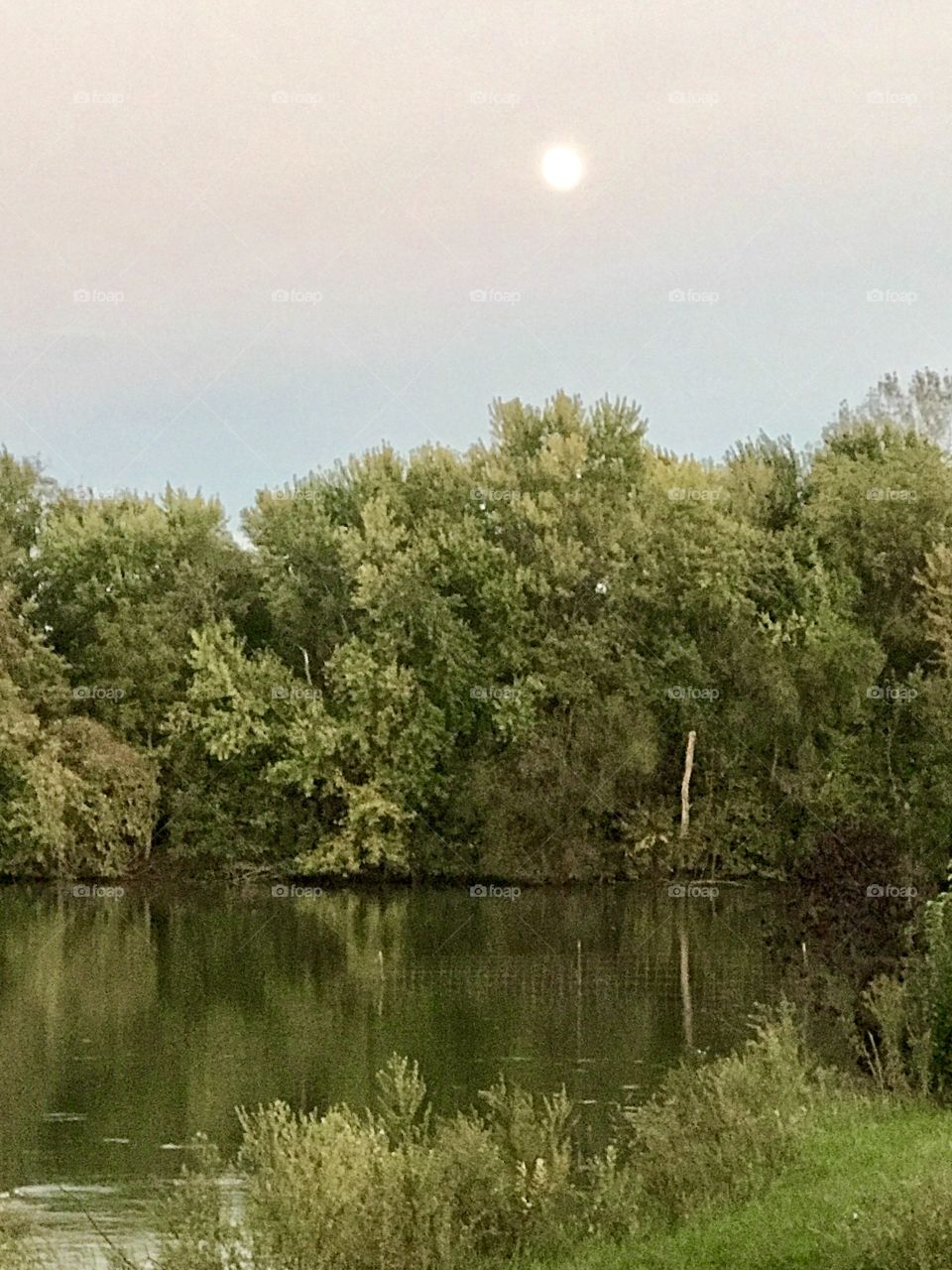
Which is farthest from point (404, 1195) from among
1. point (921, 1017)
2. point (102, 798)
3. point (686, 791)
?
point (686, 791)

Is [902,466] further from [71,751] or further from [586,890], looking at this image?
[71,751]

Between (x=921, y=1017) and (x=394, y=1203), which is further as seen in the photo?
(x=921, y=1017)

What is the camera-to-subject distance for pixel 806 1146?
12.6m

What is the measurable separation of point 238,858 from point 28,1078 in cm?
3403

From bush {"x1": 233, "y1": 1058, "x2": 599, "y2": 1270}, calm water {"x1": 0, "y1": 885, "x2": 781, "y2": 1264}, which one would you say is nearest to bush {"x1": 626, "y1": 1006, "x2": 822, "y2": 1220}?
bush {"x1": 233, "y1": 1058, "x2": 599, "y2": 1270}

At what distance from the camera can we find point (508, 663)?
177 feet

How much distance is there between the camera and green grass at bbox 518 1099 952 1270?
8.84 metres

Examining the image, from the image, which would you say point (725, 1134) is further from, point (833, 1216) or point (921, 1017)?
point (921, 1017)

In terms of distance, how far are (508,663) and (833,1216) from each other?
4400cm

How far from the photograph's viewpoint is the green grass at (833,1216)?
29.0 feet

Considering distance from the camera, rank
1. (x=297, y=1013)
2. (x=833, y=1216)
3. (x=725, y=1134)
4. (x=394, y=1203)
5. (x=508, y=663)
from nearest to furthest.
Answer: (x=833, y=1216), (x=394, y=1203), (x=725, y=1134), (x=297, y=1013), (x=508, y=663)

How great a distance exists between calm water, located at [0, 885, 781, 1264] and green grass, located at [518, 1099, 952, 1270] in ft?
14.1

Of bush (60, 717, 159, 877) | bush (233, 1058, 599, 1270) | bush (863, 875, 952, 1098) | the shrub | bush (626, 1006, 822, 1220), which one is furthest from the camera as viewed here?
bush (60, 717, 159, 877)

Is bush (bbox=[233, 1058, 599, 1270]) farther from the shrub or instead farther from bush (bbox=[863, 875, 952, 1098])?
bush (bbox=[863, 875, 952, 1098])
